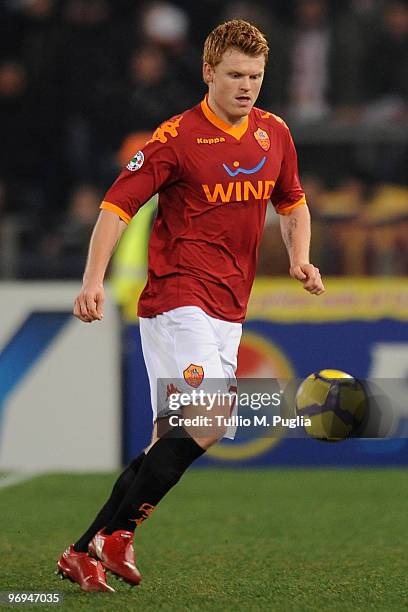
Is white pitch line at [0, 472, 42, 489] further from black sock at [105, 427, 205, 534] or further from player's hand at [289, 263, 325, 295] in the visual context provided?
player's hand at [289, 263, 325, 295]

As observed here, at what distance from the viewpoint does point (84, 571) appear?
5055 mm

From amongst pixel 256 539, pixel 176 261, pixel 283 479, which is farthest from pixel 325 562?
pixel 283 479

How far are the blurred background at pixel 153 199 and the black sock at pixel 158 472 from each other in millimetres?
2367

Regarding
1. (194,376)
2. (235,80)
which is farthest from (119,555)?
(235,80)

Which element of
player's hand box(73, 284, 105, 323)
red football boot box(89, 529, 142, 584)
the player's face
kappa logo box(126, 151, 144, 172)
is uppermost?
the player's face

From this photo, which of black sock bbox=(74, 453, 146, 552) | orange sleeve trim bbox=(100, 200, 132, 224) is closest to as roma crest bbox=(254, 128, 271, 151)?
orange sleeve trim bbox=(100, 200, 132, 224)

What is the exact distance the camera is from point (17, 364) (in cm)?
905

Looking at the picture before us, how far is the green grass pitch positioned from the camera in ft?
16.2

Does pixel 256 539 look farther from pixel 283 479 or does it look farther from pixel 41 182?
pixel 41 182

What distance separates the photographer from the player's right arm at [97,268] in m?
4.66

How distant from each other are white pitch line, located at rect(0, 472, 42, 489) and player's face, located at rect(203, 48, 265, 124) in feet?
12.8

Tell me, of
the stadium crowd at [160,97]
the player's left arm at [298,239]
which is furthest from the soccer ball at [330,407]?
the stadium crowd at [160,97]

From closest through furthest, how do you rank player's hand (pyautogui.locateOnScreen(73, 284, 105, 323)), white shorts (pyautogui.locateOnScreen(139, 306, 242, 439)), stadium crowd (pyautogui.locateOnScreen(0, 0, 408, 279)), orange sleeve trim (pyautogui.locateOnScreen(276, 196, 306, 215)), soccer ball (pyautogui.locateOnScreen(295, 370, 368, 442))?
player's hand (pyautogui.locateOnScreen(73, 284, 105, 323)) → soccer ball (pyautogui.locateOnScreen(295, 370, 368, 442)) → white shorts (pyautogui.locateOnScreen(139, 306, 242, 439)) → orange sleeve trim (pyautogui.locateOnScreen(276, 196, 306, 215)) → stadium crowd (pyautogui.locateOnScreen(0, 0, 408, 279))

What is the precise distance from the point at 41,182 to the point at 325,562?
686 cm
